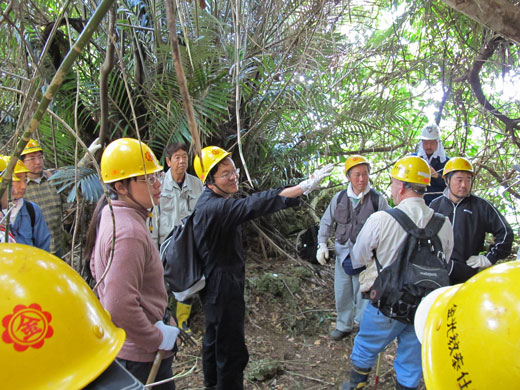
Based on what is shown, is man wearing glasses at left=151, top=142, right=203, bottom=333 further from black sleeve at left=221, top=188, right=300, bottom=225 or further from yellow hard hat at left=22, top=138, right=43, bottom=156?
black sleeve at left=221, top=188, right=300, bottom=225

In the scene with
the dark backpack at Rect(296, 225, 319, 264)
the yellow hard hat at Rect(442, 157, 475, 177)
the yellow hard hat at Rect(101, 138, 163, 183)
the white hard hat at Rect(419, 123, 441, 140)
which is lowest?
the dark backpack at Rect(296, 225, 319, 264)

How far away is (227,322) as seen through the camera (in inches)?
97.7

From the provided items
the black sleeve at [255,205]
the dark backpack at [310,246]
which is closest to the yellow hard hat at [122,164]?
the black sleeve at [255,205]

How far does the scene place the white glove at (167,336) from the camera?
1627 mm

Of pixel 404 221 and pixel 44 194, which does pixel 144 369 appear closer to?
pixel 404 221

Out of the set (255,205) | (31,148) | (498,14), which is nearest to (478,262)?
(255,205)

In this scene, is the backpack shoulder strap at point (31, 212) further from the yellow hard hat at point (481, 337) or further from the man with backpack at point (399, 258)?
the yellow hard hat at point (481, 337)

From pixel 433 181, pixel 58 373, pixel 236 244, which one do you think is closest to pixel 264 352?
pixel 236 244

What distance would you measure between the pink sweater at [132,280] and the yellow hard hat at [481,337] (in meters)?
1.11

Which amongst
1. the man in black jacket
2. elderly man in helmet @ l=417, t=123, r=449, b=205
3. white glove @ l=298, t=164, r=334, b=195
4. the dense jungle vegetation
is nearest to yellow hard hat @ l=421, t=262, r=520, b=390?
white glove @ l=298, t=164, r=334, b=195

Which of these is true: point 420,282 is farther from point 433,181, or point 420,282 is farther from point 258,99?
point 258,99

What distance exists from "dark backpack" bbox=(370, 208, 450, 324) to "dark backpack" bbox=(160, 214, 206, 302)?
1218 mm

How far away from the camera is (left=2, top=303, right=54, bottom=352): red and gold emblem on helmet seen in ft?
2.79

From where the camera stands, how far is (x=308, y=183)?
2.37 m
